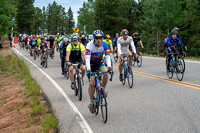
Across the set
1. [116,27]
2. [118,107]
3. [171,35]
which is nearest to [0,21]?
[171,35]

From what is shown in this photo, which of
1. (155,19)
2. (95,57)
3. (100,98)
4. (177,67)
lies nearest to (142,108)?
(100,98)

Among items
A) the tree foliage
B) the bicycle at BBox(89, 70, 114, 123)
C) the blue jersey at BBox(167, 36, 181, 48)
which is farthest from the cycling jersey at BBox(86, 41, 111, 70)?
the tree foliage

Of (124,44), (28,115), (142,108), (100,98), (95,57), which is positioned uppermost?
(124,44)

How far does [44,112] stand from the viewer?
7.27 meters

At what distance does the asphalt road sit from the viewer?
18.4 feet

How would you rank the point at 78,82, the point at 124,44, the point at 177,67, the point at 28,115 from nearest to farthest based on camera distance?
the point at 28,115 → the point at 78,82 → the point at 177,67 → the point at 124,44

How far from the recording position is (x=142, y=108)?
7008mm

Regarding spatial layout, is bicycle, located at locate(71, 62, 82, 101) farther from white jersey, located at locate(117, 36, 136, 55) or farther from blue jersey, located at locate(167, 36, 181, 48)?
blue jersey, located at locate(167, 36, 181, 48)

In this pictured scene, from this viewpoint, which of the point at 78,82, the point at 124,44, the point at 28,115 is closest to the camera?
the point at 28,115

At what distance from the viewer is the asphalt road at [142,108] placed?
5.60 m

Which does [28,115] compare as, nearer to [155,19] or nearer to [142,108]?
[142,108]

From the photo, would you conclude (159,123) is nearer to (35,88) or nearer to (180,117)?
(180,117)

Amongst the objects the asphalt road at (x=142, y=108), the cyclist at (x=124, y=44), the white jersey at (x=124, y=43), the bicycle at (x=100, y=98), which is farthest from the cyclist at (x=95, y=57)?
the white jersey at (x=124, y=43)

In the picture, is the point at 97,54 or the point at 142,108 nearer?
the point at 97,54
